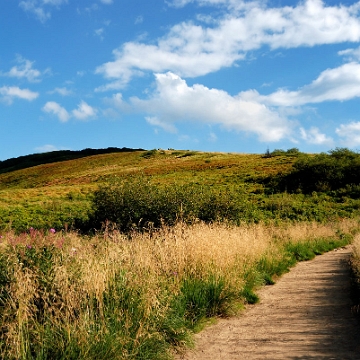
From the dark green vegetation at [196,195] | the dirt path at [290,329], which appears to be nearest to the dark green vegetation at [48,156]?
the dark green vegetation at [196,195]

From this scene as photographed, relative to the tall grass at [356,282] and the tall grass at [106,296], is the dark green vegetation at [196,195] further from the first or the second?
the tall grass at [356,282]

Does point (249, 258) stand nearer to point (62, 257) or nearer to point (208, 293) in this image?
point (208, 293)

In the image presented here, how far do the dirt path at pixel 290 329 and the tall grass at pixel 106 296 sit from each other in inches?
15.3

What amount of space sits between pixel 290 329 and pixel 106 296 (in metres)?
3.07

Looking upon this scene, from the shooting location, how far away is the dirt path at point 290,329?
5.77 m

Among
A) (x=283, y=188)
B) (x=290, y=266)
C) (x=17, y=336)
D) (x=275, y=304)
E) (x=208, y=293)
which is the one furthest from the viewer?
(x=283, y=188)

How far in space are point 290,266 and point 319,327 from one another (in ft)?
21.2

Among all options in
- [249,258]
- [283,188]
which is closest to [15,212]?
[283,188]

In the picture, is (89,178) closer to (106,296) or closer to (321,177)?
(321,177)

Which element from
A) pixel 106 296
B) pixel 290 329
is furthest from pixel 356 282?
pixel 106 296

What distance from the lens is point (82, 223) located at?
93.1ft

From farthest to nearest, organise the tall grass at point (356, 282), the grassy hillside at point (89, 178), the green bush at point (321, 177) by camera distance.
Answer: the green bush at point (321, 177) → the grassy hillside at point (89, 178) → the tall grass at point (356, 282)

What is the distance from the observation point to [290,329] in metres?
6.77

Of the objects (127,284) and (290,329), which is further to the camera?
(290,329)
